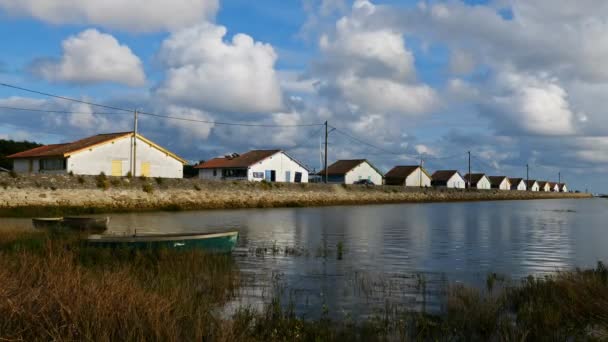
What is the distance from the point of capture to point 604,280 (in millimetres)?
13352

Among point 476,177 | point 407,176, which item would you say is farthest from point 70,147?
point 476,177

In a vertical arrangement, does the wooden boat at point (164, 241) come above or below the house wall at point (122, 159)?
below

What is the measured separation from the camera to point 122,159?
60750mm

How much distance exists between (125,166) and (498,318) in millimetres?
55987

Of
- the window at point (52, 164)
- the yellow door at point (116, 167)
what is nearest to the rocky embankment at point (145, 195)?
the yellow door at point (116, 167)

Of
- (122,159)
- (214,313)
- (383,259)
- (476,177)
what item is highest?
(476,177)

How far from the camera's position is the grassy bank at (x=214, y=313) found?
23.4 ft

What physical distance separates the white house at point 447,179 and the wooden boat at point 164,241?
4840 inches

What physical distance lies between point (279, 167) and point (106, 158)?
104 ft

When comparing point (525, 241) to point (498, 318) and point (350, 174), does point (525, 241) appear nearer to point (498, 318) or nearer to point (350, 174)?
point (498, 318)

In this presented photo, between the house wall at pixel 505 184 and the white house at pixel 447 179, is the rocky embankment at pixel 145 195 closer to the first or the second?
the white house at pixel 447 179

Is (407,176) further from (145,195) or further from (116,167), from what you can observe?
(145,195)

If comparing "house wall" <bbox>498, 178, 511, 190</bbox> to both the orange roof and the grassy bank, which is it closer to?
the orange roof

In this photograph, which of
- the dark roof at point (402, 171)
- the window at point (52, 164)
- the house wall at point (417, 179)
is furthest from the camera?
the dark roof at point (402, 171)
